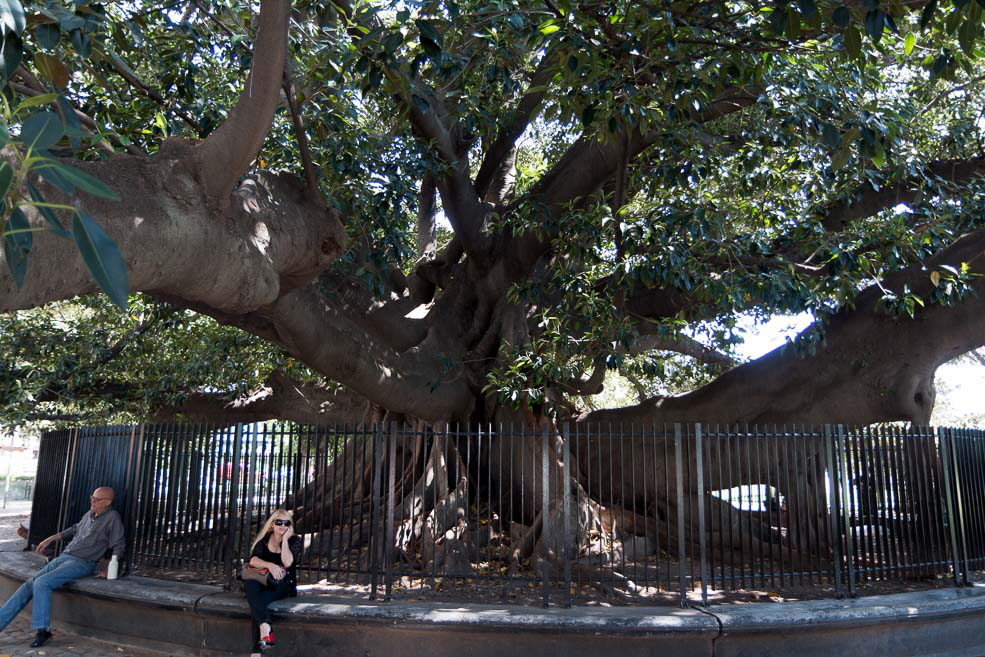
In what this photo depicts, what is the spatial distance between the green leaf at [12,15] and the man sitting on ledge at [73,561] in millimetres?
6128

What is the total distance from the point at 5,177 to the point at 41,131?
0.22 meters

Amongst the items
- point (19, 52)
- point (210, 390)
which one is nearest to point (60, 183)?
point (19, 52)

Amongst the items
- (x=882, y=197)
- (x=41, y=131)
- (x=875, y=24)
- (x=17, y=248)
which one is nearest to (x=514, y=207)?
(x=882, y=197)

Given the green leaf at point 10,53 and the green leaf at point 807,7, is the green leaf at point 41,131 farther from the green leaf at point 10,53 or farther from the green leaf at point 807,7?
the green leaf at point 807,7

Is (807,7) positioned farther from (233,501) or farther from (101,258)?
(233,501)

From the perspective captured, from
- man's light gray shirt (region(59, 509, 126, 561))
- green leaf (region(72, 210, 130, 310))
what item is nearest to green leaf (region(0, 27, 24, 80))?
green leaf (region(72, 210, 130, 310))

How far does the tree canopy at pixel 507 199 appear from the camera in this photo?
502cm

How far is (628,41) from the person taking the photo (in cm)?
574

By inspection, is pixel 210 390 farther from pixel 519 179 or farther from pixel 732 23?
pixel 732 23

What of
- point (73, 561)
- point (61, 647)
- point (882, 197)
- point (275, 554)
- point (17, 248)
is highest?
point (882, 197)

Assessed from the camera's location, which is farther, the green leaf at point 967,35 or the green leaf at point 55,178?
the green leaf at point 967,35

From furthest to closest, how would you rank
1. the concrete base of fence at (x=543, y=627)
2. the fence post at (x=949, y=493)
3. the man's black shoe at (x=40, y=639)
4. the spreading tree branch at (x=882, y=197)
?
the spreading tree branch at (x=882, y=197), the fence post at (x=949, y=493), the man's black shoe at (x=40, y=639), the concrete base of fence at (x=543, y=627)

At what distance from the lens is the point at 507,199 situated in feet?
35.9

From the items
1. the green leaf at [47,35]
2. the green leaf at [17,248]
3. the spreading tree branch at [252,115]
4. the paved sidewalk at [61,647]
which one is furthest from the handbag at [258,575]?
the green leaf at [17,248]
